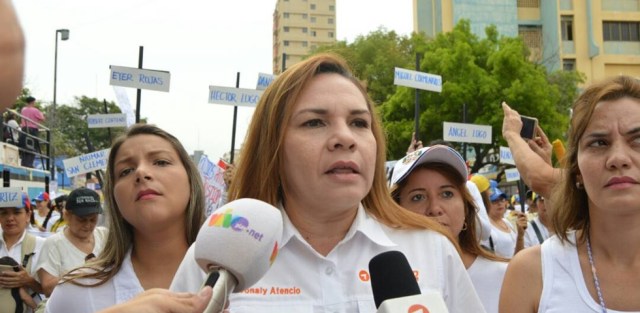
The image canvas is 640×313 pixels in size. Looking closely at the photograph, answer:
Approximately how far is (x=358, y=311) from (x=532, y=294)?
666 mm

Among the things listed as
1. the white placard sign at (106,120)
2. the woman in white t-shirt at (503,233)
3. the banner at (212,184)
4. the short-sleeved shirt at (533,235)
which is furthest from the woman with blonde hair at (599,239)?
the white placard sign at (106,120)

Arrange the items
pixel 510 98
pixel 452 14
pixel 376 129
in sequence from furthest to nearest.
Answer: pixel 452 14
pixel 510 98
pixel 376 129

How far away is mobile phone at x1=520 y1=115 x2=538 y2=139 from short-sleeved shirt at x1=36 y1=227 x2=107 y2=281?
361cm

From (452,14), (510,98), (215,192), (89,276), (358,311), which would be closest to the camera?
(358,311)

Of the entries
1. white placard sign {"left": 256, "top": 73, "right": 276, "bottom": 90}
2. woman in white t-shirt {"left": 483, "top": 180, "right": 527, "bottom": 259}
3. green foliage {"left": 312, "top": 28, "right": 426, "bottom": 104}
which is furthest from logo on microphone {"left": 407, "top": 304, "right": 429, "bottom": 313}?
green foliage {"left": 312, "top": 28, "right": 426, "bottom": 104}

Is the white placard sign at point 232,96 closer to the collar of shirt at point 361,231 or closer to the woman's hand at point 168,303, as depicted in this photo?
the collar of shirt at point 361,231

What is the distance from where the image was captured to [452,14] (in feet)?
147

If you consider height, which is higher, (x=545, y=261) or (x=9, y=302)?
(x=545, y=261)

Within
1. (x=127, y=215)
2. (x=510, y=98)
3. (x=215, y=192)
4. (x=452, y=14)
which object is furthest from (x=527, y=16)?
(x=127, y=215)

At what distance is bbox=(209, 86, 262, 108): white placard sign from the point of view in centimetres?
746

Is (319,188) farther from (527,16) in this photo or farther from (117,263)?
(527,16)

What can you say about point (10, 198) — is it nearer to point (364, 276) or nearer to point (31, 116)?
point (364, 276)

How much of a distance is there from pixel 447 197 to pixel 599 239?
1139 millimetres

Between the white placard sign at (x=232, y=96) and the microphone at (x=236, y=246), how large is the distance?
580 centimetres
